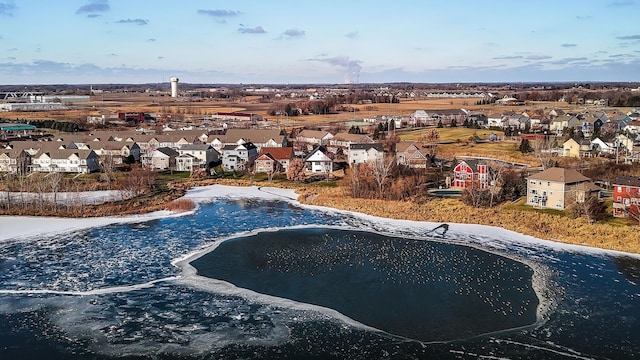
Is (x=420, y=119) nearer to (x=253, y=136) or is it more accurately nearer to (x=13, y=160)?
(x=253, y=136)

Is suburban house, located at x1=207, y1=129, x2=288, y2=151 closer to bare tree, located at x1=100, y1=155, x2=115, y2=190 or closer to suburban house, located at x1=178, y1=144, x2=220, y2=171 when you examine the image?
suburban house, located at x1=178, y1=144, x2=220, y2=171

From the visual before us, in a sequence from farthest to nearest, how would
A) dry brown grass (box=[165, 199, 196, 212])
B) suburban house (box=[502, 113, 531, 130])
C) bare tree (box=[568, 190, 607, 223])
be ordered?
suburban house (box=[502, 113, 531, 130]), dry brown grass (box=[165, 199, 196, 212]), bare tree (box=[568, 190, 607, 223])

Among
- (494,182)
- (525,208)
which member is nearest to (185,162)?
(494,182)

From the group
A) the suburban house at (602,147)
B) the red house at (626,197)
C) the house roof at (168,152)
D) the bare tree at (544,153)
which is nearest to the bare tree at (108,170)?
the house roof at (168,152)

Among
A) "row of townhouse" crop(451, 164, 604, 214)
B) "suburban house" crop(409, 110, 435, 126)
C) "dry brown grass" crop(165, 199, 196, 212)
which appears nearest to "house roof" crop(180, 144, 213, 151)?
"dry brown grass" crop(165, 199, 196, 212)

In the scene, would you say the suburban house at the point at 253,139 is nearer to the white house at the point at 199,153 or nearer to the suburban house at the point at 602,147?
the white house at the point at 199,153

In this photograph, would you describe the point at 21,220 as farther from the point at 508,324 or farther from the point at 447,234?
the point at 508,324

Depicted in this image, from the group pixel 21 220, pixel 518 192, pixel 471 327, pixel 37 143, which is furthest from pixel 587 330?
pixel 37 143
